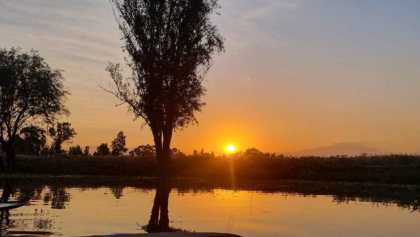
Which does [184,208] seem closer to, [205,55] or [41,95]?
[205,55]

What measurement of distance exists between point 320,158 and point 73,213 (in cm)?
4709

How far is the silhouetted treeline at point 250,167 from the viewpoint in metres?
57.3

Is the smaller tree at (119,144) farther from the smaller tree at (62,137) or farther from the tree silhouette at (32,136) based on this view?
the tree silhouette at (32,136)

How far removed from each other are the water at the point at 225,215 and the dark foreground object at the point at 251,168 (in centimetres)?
2212

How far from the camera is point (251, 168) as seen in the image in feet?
204

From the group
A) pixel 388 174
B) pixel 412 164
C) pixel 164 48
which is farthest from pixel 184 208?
pixel 412 164

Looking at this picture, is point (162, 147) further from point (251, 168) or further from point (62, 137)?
point (62, 137)

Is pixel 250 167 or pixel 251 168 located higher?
pixel 250 167

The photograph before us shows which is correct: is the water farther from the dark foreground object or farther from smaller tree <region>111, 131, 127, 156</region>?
smaller tree <region>111, 131, 127, 156</region>

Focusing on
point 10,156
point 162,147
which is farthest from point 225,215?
point 10,156

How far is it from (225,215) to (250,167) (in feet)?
126

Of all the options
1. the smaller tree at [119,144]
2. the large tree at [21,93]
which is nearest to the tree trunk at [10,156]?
the large tree at [21,93]

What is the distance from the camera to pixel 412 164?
5962 centimetres

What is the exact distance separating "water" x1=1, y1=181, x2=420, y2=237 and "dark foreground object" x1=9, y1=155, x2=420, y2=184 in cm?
2212
